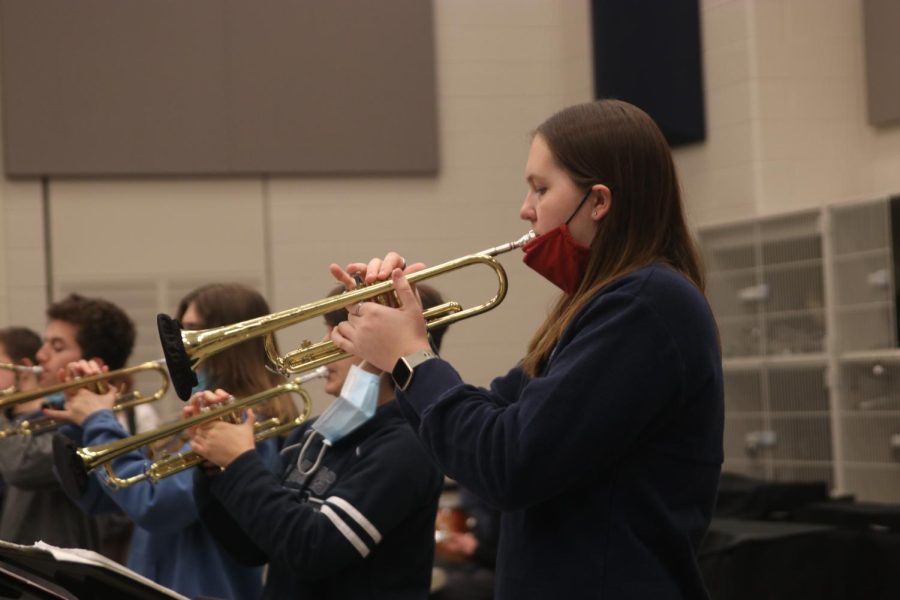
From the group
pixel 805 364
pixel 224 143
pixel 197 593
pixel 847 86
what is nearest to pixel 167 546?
pixel 197 593

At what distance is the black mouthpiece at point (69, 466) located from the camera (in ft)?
8.71

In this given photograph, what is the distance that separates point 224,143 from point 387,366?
5.72 metres

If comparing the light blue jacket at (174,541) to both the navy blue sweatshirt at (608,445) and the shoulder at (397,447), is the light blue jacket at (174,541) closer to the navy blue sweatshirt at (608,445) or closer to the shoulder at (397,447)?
the shoulder at (397,447)

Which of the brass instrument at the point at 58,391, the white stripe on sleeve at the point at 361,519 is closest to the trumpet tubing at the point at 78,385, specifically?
the brass instrument at the point at 58,391

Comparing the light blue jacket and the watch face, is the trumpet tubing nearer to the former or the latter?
the light blue jacket

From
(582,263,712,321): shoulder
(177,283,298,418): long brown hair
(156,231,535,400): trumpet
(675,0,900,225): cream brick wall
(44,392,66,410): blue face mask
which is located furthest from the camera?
(675,0,900,225): cream brick wall

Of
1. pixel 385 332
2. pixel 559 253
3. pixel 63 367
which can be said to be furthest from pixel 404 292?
pixel 63 367

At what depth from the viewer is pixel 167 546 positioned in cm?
292

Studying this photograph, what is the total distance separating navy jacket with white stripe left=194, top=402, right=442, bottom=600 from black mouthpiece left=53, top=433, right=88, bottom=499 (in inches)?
12.3

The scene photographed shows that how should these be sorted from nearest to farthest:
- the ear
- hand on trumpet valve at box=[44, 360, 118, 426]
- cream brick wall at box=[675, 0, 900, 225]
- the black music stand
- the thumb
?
the black music stand → the ear → the thumb → hand on trumpet valve at box=[44, 360, 118, 426] → cream brick wall at box=[675, 0, 900, 225]

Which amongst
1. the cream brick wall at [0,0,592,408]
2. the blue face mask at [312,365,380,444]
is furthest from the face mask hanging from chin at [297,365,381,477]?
the cream brick wall at [0,0,592,408]

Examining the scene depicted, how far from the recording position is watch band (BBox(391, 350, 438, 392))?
1747 millimetres

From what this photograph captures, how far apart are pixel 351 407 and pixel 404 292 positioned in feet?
2.11

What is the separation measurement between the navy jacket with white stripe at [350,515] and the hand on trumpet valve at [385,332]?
2.00ft
